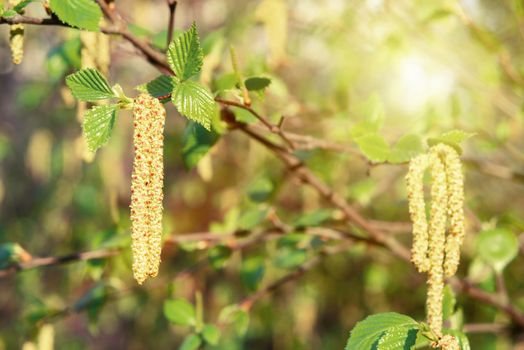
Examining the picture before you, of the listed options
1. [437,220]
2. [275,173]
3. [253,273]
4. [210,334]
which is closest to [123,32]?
[437,220]

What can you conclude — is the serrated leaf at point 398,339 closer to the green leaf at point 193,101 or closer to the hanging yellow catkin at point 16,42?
the green leaf at point 193,101

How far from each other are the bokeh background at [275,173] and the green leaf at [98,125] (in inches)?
6.3

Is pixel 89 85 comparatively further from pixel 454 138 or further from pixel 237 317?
pixel 237 317

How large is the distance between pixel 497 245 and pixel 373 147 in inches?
19.5

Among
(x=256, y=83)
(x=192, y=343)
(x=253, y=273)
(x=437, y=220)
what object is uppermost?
(x=256, y=83)

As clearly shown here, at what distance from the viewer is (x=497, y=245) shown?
4.04 feet

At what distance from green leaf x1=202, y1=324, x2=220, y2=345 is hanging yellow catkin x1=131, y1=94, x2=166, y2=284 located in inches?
20.1

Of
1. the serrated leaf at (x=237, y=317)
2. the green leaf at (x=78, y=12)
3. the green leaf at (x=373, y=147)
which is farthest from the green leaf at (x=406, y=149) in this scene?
the serrated leaf at (x=237, y=317)

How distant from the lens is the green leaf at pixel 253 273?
1.51 metres

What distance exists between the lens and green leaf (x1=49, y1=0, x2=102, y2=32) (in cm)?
80

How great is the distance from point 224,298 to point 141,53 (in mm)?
1857

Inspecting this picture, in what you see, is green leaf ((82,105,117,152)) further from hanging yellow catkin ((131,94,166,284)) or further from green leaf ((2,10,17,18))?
green leaf ((2,10,17,18))

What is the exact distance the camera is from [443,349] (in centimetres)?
71


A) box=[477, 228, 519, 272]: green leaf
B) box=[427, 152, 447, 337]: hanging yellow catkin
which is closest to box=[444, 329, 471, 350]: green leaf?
box=[427, 152, 447, 337]: hanging yellow catkin
